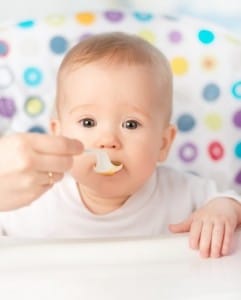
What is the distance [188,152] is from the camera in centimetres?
109

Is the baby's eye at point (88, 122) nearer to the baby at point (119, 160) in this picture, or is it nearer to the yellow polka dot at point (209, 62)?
the baby at point (119, 160)

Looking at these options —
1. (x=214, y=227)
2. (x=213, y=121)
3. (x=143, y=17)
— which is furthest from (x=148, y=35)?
(x=214, y=227)

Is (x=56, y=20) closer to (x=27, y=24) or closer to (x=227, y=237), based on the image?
(x=27, y=24)

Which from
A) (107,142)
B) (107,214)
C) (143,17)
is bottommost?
(107,214)

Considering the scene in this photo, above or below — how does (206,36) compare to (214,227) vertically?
above

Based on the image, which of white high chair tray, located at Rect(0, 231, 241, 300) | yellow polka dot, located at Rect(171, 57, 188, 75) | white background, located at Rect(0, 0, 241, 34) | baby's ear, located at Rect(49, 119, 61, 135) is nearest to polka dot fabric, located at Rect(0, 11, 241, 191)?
yellow polka dot, located at Rect(171, 57, 188, 75)

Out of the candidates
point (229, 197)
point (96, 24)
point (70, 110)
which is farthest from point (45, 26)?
point (229, 197)

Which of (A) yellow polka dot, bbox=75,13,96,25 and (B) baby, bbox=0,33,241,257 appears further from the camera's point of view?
(A) yellow polka dot, bbox=75,13,96,25

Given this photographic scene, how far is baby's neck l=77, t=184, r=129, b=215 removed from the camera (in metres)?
0.96

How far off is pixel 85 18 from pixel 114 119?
0.31 metres

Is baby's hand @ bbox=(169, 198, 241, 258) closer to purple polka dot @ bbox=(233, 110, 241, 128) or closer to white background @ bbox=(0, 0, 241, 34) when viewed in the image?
purple polka dot @ bbox=(233, 110, 241, 128)

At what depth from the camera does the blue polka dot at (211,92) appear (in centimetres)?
109

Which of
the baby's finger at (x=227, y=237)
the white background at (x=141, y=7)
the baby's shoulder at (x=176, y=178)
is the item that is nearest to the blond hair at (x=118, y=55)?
the baby's shoulder at (x=176, y=178)

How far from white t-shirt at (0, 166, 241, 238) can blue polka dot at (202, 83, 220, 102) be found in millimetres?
139
